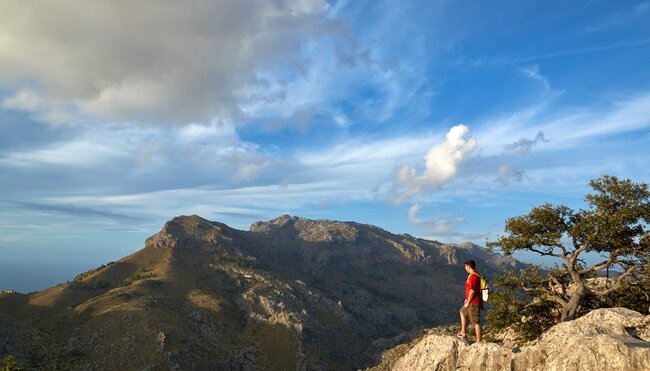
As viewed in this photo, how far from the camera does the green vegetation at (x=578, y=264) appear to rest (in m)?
28.6

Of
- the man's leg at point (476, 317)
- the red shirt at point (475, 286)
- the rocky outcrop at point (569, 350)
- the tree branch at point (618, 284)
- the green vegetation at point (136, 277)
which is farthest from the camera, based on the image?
the green vegetation at point (136, 277)

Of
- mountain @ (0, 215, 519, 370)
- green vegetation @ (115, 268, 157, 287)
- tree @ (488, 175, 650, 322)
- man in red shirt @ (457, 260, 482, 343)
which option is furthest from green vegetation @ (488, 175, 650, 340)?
green vegetation @ (115, 268, 157, 287)

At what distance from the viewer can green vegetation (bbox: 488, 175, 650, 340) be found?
2864cm

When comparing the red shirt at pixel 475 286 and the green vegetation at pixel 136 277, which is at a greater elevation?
the red shirt at pixel 475 286

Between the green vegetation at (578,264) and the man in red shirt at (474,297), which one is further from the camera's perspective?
the green vegetation at (578,264)

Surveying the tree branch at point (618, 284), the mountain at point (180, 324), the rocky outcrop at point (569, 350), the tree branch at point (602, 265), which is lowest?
the mountain at point (180, 324)

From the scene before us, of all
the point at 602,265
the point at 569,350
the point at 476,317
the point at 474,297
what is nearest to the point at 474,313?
the point at 476,317

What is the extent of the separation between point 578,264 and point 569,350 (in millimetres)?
15863

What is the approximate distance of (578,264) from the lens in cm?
3123

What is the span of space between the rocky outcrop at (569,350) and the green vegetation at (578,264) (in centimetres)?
798

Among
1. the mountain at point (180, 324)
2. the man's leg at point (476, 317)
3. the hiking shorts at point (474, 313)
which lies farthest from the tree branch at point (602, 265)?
the mountain at point (180, 324)

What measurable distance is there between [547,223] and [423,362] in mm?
17458

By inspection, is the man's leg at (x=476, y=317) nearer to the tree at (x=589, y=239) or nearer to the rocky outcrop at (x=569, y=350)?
the rocky outcrop at (x=569, y=350)

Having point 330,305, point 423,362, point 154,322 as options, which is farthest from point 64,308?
point 423,362
